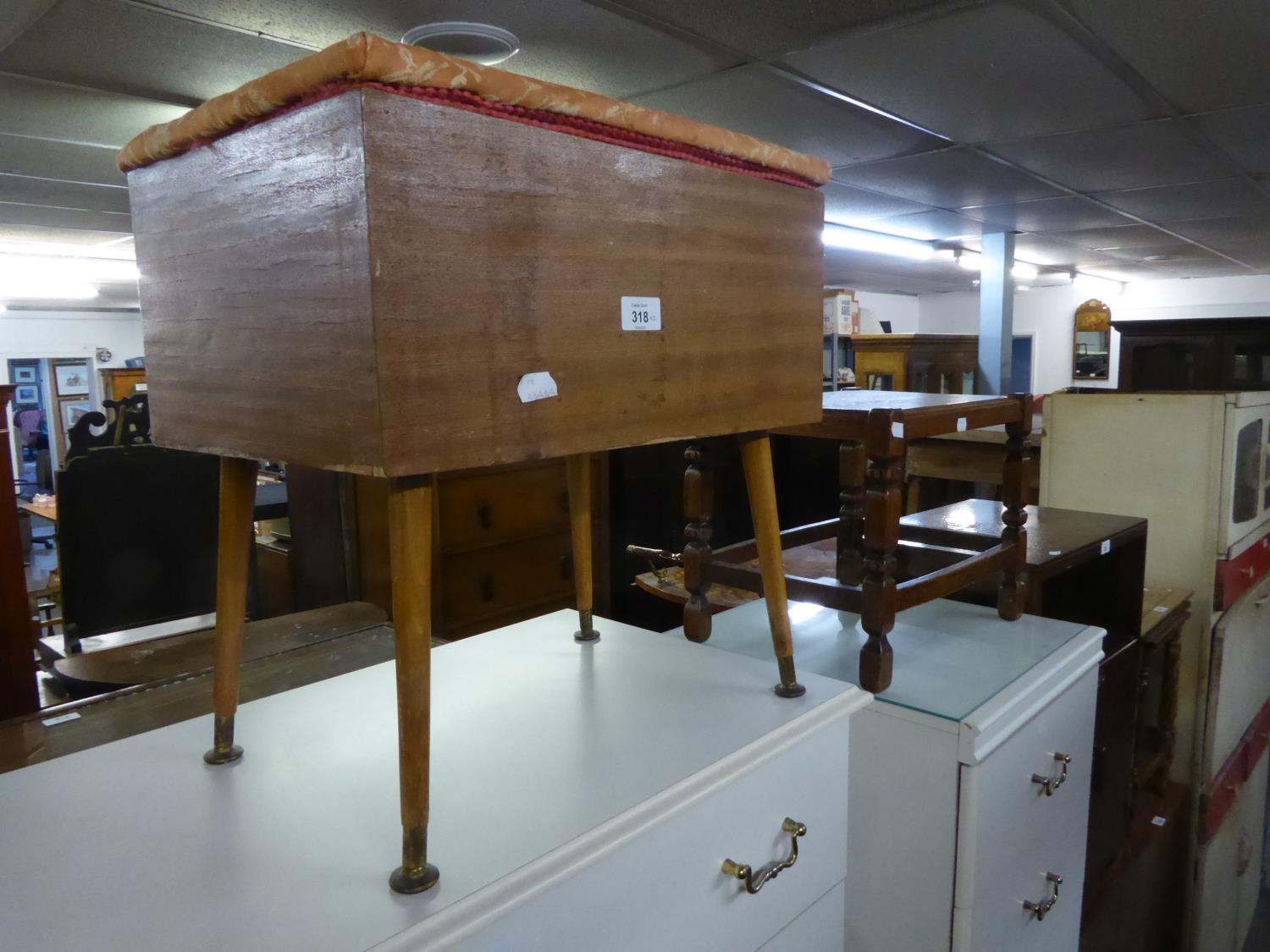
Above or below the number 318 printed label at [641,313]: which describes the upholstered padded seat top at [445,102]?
above

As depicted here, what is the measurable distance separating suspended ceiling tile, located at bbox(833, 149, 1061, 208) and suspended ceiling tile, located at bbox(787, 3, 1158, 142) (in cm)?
39

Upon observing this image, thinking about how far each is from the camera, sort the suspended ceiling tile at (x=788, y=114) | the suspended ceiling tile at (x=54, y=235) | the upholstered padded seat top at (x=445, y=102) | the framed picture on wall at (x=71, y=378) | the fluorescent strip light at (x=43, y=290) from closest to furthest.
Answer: the upholstered padded seat top at (x=445, y=102)
the suspended ceiling tile at (x=788, y=114)
the suspended ceiling tile at (x=54, y=235)
the fluorescent strip light at (x=43, y=290)
the framed picture on wall at (x=71, y=378)

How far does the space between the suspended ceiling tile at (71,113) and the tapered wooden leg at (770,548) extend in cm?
195

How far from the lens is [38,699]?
1719 mm

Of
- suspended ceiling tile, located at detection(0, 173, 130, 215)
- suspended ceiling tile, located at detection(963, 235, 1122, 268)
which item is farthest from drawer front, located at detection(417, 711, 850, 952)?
suspended ceiling tile, located at detection(963, 235, 1122, 268)

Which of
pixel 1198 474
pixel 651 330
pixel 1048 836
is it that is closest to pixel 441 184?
pixel 651 330

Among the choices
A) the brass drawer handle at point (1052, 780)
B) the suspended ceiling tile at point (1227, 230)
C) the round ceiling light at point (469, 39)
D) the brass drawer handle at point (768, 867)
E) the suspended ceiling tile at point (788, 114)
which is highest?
the suspended ceiling tile at point (1227, 230)

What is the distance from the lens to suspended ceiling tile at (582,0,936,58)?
67.4 inches

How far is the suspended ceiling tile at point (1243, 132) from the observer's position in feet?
8.54

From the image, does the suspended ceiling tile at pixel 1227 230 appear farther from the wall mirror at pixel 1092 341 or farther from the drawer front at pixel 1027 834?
the drawer front at pixel 1027 834

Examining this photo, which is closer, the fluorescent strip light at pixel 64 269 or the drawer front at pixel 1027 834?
the drawer front at pixel 1027 834

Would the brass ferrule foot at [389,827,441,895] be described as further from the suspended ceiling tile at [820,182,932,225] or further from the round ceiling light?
the suspended ceiling tile at [820,182,932,225]

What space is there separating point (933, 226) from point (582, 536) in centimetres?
429

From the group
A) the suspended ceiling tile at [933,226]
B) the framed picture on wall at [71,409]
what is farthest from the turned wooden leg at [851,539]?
the framed picture on wall at [71,409]
